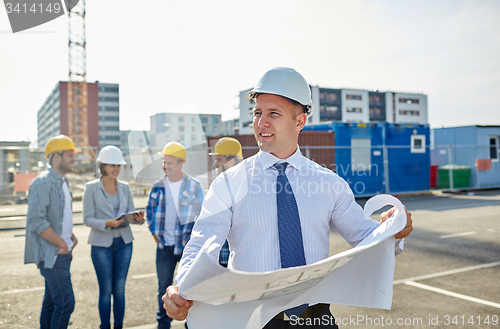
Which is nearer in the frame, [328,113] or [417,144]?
[417,144]

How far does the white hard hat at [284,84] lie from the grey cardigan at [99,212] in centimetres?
306

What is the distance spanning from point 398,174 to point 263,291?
17489mm

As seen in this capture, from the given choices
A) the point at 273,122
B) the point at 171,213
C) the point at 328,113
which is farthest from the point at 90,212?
the point at 328,113

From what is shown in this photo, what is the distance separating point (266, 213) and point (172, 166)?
9.37ft

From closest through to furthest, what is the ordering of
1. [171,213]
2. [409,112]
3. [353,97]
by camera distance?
[171,213], [353,97], [409,112]

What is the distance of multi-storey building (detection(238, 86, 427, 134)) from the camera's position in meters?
90.6

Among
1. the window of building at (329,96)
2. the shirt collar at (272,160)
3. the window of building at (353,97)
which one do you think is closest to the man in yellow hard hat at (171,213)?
the shirt collar at (272,160)

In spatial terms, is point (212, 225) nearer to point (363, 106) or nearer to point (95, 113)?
point (363, 106)

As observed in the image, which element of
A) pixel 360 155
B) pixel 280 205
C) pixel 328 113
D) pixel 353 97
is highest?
pixel 353 97

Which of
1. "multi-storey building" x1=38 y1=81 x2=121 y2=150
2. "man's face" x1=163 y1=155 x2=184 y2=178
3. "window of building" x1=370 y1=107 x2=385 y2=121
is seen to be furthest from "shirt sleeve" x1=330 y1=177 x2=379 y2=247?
"multi-storey building" x1=38 y1=81 x2=121 y2=150

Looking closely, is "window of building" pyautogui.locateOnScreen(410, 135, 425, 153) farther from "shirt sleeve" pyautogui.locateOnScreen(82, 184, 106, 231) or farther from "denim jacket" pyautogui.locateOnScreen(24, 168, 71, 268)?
"denim jacket" pyautogui.locateOnScreen(24, 168, 71, 268)

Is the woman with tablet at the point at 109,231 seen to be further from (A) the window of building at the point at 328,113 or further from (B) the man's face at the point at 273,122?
(A) the window of building at the point at 328,113

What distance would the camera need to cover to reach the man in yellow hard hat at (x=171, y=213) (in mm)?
4375

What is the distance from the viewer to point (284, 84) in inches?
73.3
